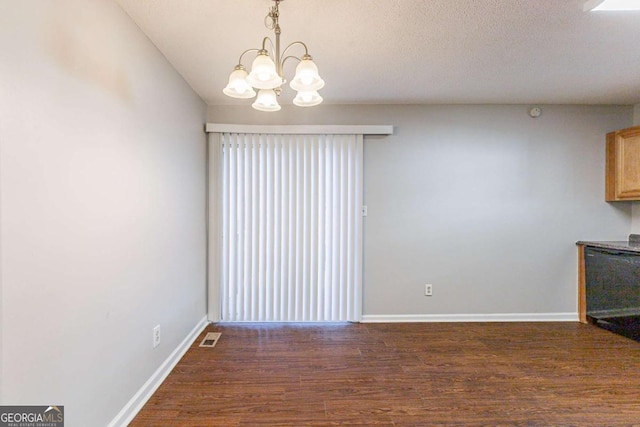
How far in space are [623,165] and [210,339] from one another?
4.55 meters

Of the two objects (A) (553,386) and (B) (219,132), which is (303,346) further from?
(B) (219,132)

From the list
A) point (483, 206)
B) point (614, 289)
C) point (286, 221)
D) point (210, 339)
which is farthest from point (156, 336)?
point (614, 289)

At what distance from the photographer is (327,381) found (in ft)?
7.15

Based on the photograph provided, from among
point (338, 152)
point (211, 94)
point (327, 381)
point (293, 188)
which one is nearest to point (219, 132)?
point (211, 94)

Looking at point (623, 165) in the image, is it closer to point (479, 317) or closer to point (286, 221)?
point (479, 317)

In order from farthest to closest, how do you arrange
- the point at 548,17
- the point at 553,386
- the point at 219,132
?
the point at 219,132, the point at 553,386, the point at 548,17

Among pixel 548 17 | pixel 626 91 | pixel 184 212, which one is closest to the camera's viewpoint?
pixel 548 17

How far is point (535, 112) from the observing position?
3.29m

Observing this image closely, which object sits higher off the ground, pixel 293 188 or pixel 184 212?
pixel 293 188

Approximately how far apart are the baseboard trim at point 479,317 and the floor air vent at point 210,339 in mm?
1568

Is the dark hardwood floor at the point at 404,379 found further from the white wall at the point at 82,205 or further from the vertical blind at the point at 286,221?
the white wall at the point at 82,205

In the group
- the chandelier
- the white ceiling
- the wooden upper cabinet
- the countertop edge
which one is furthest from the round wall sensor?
the chandelier

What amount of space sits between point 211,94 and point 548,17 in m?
2.73

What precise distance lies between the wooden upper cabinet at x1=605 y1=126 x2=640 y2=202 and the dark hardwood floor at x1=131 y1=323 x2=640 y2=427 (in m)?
1.46
